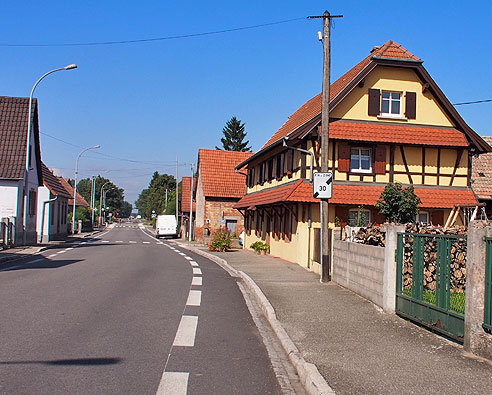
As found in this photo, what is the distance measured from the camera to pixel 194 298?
11023 millimetres

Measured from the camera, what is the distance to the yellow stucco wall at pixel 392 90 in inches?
838

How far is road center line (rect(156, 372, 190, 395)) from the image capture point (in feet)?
16.2

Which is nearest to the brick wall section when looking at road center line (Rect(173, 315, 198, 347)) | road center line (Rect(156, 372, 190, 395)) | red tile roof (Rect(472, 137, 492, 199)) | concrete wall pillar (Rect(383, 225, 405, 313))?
red tile roof (Rect(472, 137, 492, 199))

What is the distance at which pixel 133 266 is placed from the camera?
1808cm

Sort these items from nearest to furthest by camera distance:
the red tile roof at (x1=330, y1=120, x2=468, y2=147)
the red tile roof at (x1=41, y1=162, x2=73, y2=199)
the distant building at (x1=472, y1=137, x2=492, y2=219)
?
the red tile roof at (x1=330, y1=120, x2=468, y2=147) → the distant building at (x1=472, y1=137, x2=492, y2=219) → the red tile roof at (x1=41, y1=162, x2=73, y2=199)

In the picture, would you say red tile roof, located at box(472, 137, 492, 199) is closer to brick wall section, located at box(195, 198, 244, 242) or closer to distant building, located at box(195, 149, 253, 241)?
distant building, located at box(195, 149, 253, 241)

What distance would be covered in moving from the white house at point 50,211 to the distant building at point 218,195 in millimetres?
10946

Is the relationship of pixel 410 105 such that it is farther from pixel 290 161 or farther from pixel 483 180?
pixel 483 180

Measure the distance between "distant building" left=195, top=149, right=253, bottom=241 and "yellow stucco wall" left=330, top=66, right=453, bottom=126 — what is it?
19.5 metres

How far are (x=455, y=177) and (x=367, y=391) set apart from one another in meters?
18.8

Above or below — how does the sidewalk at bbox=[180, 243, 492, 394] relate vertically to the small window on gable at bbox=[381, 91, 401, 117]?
below

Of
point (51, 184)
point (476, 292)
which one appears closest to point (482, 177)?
point (476, 292)

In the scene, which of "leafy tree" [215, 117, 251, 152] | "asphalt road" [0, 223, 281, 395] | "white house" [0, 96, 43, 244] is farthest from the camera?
"leafy tree" [215, 117, 251, 152]

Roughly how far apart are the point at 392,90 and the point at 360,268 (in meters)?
12.3
